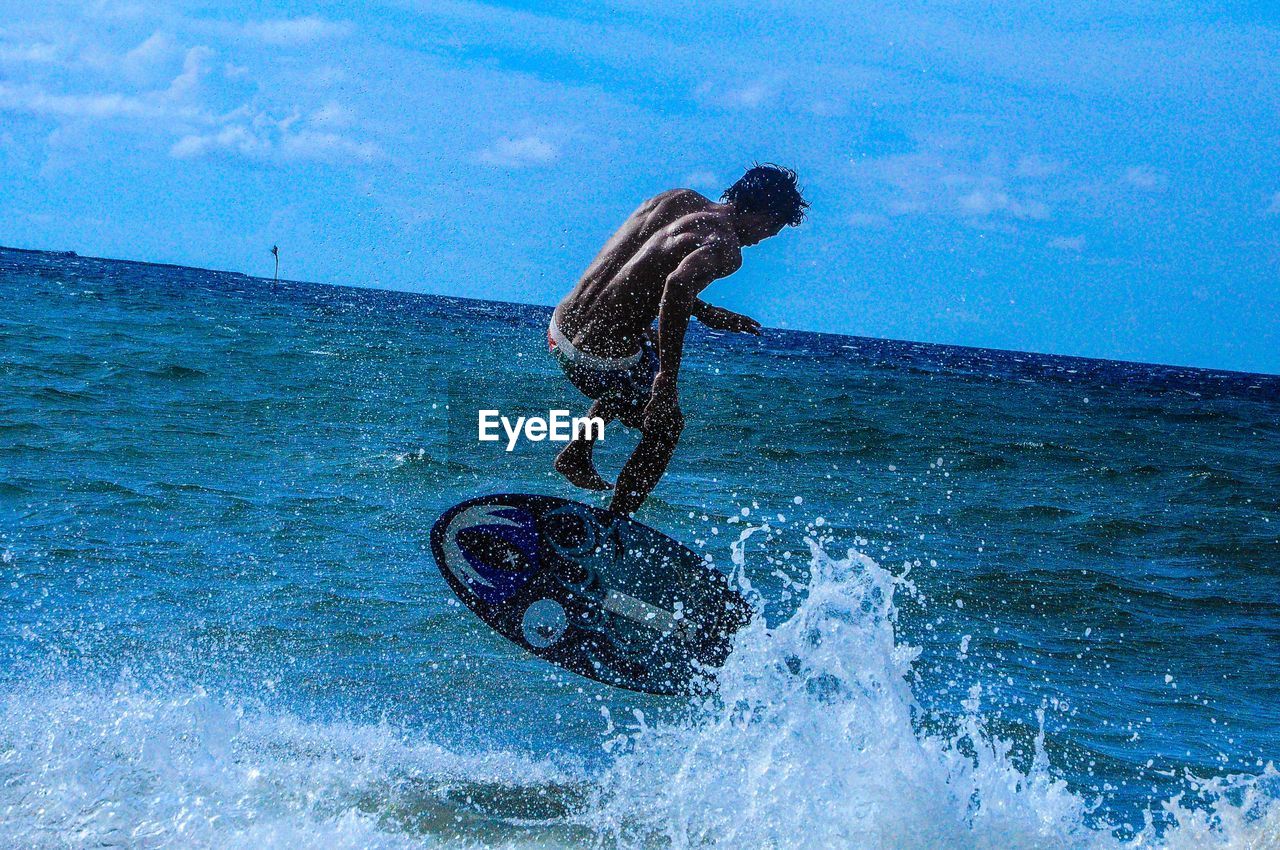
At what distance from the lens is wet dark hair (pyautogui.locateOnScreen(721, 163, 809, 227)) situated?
4555 millimetres

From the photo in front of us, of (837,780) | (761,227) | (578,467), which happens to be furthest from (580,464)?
(837,780)

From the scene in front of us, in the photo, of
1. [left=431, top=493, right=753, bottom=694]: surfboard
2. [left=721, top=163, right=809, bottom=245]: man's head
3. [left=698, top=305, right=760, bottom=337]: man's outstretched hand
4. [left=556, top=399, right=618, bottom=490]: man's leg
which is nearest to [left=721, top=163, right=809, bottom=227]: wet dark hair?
[left=721, top=163, right=809, bottom=245]: man's head

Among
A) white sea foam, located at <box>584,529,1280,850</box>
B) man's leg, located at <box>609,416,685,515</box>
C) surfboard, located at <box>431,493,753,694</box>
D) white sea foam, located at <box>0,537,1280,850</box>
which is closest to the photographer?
white sea foam, located at <box>0,537,1280,850</box>

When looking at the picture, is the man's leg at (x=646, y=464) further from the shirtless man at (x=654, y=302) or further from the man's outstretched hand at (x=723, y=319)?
the man's outstretched hand at (x=723, y=319)

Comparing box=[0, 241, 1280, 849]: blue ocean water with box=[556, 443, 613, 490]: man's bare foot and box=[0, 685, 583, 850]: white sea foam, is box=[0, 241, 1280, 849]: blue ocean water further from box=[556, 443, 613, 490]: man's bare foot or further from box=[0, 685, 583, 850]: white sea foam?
box=[556, 443, 613, 490]: man's bare foot

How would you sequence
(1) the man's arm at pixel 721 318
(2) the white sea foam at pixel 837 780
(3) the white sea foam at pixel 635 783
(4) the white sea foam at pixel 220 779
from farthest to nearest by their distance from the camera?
(1) the man's arm at pixel 721 318 → (2) the white sea foam at pixel 837 780 → (3) the white sea foam at pixel 635 783 → (4) the white sea foam at pixel 220 779

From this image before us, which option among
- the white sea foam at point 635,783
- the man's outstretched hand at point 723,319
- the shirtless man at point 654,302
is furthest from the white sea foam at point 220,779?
the man's outstretched hand at point 723,319

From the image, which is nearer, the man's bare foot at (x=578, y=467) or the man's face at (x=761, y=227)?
the man's face at (x=761, y=227)

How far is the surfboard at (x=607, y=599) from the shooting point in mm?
5516

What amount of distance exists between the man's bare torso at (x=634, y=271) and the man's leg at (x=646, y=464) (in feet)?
1.32

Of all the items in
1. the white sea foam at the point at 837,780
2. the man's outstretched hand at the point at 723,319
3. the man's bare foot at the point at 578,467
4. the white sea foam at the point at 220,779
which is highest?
the man's outstretched hand at the point at 723,319

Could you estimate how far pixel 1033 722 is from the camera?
21.2 ft

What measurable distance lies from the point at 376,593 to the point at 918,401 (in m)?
22.6

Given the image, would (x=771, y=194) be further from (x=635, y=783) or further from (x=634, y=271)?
(x=635, y=783)
